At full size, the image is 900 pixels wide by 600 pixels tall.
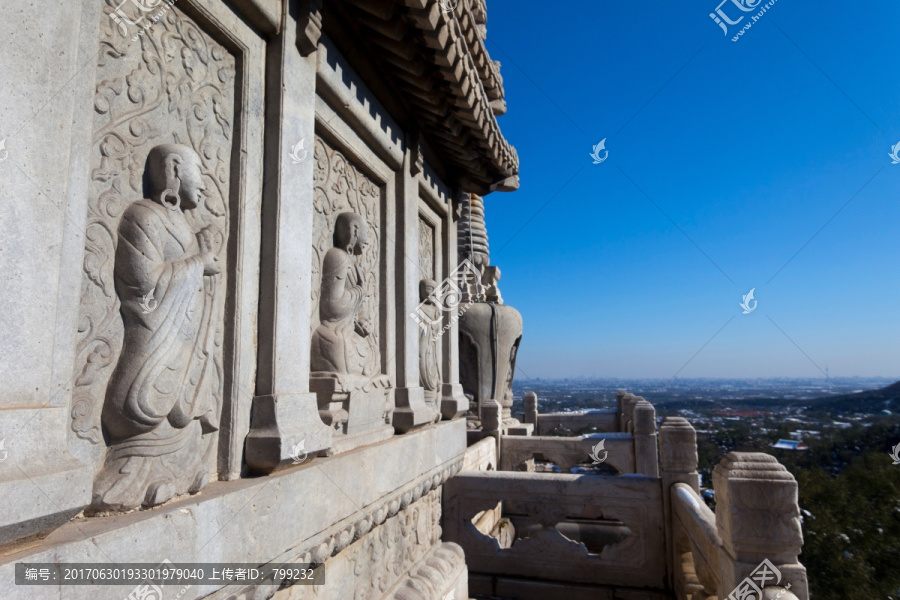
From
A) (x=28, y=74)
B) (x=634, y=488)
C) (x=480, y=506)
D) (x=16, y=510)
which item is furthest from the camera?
(x=480, y=506)

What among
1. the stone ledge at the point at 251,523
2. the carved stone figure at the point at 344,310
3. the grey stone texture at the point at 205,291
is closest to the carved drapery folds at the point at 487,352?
the grey stone texture at the point at 205,291

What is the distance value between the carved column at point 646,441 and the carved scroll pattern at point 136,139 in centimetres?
793

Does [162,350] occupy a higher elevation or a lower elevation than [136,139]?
lower

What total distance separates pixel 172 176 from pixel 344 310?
161 centimetres

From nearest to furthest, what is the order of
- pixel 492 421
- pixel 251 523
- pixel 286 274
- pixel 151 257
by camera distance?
1. pixel 151 257
2. pixel 251 523
3. pixel 286 274
4. pixel 492 421

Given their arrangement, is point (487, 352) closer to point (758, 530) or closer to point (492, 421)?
point (492, 421)

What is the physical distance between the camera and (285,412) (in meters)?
2.67

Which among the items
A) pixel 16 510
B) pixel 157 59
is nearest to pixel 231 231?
pixel 157 59

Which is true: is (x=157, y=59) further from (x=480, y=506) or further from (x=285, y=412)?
(x=480, y=506)

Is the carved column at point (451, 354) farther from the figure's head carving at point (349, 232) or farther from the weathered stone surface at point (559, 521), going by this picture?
the figure's head carving at point (349, 232)

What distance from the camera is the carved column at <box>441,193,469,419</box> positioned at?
582 cm

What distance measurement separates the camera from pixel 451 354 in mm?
6176

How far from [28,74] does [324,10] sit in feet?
7.55

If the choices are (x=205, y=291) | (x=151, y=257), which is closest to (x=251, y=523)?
(x=205, y=291)
